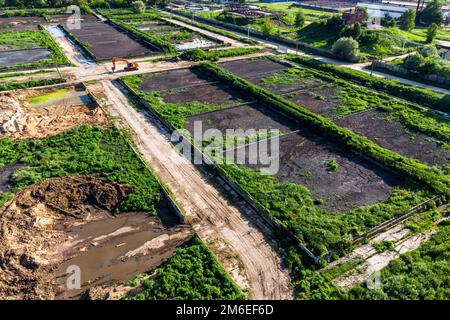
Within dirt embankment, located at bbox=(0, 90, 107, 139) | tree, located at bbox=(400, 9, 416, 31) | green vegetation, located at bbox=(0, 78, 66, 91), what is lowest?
dirt embankment, located at bbox=(0, 90, 107, 139)

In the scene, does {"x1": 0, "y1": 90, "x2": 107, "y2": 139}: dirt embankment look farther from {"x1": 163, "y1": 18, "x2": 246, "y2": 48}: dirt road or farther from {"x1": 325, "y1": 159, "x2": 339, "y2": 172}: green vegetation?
{"x1": 163, "y1": 18, "x2": 246, "y2": 48}: dirt road

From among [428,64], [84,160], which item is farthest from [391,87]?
[84,160]

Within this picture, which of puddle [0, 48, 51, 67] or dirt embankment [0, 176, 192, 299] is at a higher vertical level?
puddle [0, 48, 51, 67]

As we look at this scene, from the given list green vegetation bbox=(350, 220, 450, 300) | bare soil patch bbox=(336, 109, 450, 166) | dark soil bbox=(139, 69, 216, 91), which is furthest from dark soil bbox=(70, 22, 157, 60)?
green vegetation bbox=(350, 220, 450, 300)

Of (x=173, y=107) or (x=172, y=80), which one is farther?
(x=172, y=80)

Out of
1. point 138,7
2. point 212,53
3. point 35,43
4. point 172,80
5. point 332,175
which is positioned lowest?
point 332,175

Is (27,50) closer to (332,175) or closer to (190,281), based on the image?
(332,175)
